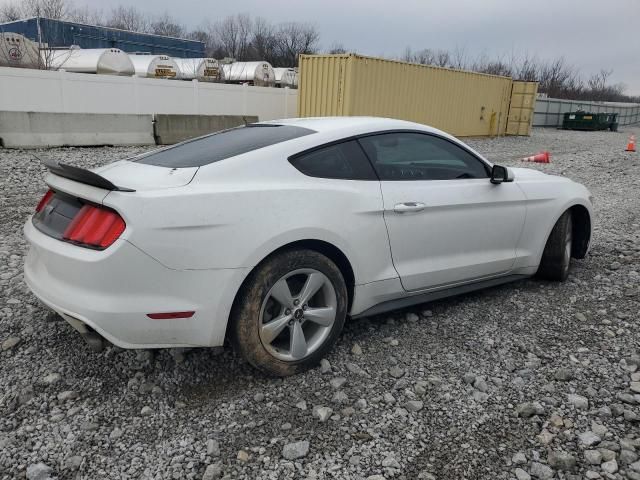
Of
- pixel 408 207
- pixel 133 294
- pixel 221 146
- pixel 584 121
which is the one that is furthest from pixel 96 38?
pixel 133 294

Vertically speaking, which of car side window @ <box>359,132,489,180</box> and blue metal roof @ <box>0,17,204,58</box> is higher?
blue metal roof @ <box>0,17,204,58</box>

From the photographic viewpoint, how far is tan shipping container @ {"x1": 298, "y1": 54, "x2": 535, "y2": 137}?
1603 centimetres

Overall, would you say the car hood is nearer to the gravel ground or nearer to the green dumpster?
the gravel ground

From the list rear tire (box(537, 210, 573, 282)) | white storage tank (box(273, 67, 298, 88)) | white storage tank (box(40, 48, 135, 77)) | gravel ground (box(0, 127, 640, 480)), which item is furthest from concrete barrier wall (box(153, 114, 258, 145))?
white storage tank (box(273, 67, 298, 88))

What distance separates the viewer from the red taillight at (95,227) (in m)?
2.46

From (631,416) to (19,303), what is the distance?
13.2 ft

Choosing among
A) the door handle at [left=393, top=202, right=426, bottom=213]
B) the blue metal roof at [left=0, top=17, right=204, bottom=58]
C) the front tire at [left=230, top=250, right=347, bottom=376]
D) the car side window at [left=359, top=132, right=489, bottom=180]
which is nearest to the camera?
the front tire at [left=230, top=250, right=347, bottom=376]

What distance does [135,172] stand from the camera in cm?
291

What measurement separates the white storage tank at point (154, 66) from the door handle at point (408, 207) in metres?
28.8

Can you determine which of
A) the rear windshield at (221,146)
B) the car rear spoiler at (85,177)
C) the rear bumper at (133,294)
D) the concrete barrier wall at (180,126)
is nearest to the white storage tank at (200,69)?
the concrete barrier wall at (180,126)

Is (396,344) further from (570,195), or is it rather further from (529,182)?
(570,195)

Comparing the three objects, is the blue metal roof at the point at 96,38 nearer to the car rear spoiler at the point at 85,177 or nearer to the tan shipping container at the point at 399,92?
the tan shipping container at the point at 399,92

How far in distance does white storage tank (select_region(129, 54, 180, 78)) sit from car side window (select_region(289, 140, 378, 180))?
28.7 metres

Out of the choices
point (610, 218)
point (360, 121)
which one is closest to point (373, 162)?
point (360, 121)
